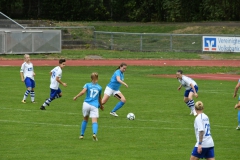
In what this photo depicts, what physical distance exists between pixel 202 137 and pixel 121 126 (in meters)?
8.16

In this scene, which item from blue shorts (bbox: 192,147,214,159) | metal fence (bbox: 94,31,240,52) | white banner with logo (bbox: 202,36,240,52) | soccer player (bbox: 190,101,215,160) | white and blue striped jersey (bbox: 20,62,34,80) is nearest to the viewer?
soccer player (bbox: 190,101,215,160)

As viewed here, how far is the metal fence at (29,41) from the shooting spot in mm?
53188

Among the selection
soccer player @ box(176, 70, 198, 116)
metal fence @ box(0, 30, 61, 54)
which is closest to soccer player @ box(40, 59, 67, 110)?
soccer player @ box(176, 70, 198, 116)

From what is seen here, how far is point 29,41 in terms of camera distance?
54.7 meters

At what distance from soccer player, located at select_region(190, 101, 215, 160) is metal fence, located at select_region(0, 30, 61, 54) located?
40.7 meters

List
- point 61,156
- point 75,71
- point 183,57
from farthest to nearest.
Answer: point 183,57, point 75,71, point 61,156

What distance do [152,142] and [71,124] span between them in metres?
4.12

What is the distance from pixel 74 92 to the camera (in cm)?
3222

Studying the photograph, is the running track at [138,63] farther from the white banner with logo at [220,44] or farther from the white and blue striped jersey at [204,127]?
the white and blue striped jersey at [204,127]

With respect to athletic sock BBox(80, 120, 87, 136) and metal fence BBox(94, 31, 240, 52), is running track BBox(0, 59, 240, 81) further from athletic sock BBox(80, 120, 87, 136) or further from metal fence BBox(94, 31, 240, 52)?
athletic sock BBox(80, 120, 87, 136)

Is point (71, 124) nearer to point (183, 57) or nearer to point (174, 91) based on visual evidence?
point (174, 91)

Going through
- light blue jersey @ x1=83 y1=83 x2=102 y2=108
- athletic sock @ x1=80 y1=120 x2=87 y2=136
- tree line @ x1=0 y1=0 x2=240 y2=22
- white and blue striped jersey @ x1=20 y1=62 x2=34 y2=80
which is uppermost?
tree line @ x1=0 y1=0 x2=240 y2=22

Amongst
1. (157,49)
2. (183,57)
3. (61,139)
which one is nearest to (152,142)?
(61,139)

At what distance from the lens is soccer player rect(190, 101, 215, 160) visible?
13750mm
